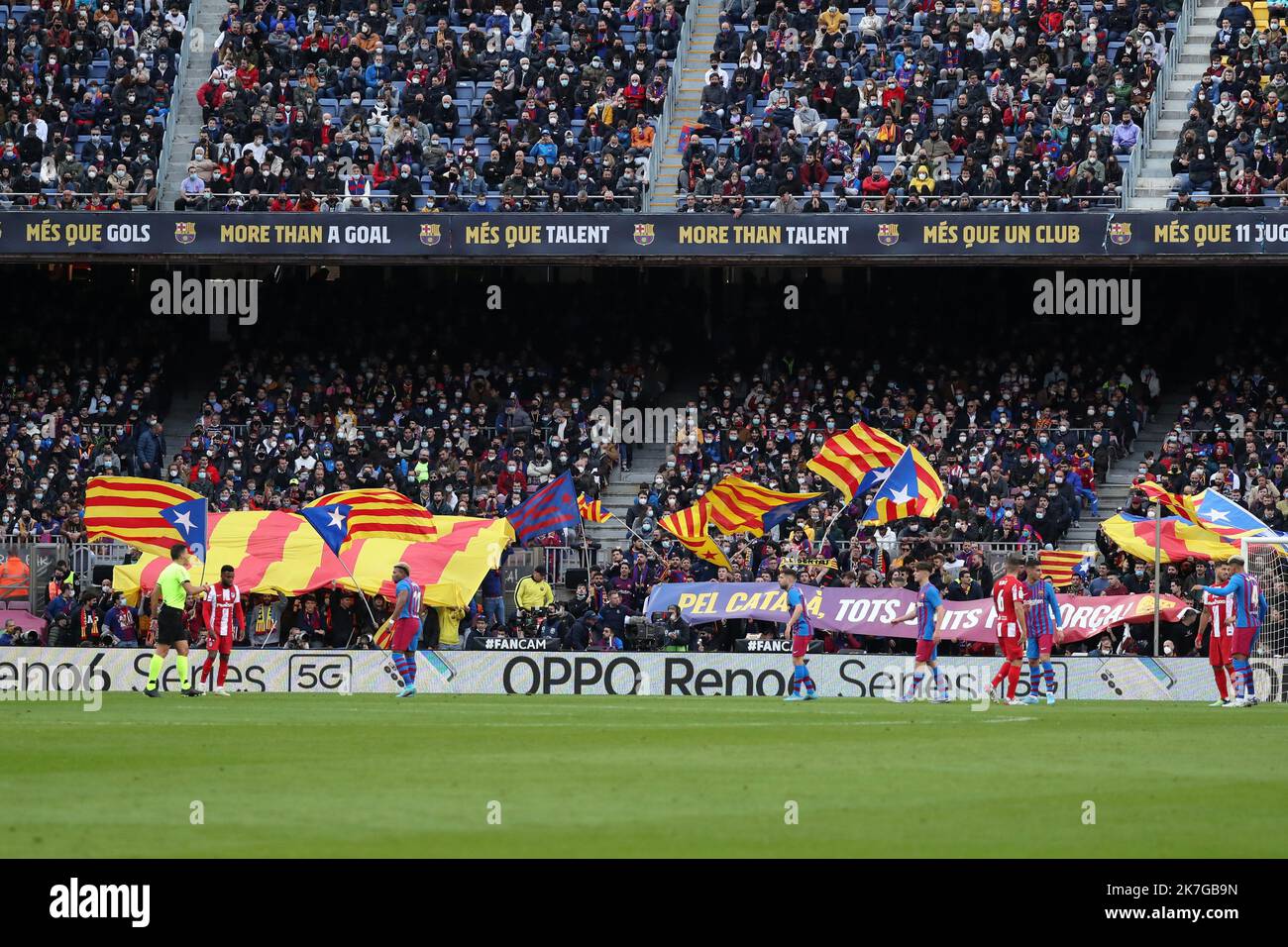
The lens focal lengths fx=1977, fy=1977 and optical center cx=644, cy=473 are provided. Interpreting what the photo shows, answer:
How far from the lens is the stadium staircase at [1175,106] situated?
39750 millimetres

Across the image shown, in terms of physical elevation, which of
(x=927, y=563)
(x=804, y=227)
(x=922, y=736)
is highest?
(x=804, y=227)

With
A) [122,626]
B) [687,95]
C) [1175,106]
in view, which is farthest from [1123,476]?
[122,626]

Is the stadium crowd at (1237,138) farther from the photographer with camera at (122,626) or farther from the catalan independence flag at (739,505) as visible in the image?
the photographer with camera at (122,626)

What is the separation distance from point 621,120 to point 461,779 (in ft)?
96.5

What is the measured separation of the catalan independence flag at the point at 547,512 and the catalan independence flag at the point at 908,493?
510 cm

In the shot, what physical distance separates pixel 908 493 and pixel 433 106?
14.9 meters

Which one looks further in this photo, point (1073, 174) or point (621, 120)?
point (621, 120)

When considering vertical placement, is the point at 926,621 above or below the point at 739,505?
below

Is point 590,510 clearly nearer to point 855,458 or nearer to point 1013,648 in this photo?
point 855,458

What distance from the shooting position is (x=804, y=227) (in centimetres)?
3922

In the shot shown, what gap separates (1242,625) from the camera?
80.7ft

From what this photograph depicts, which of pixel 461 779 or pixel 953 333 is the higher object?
pixel 953 333
